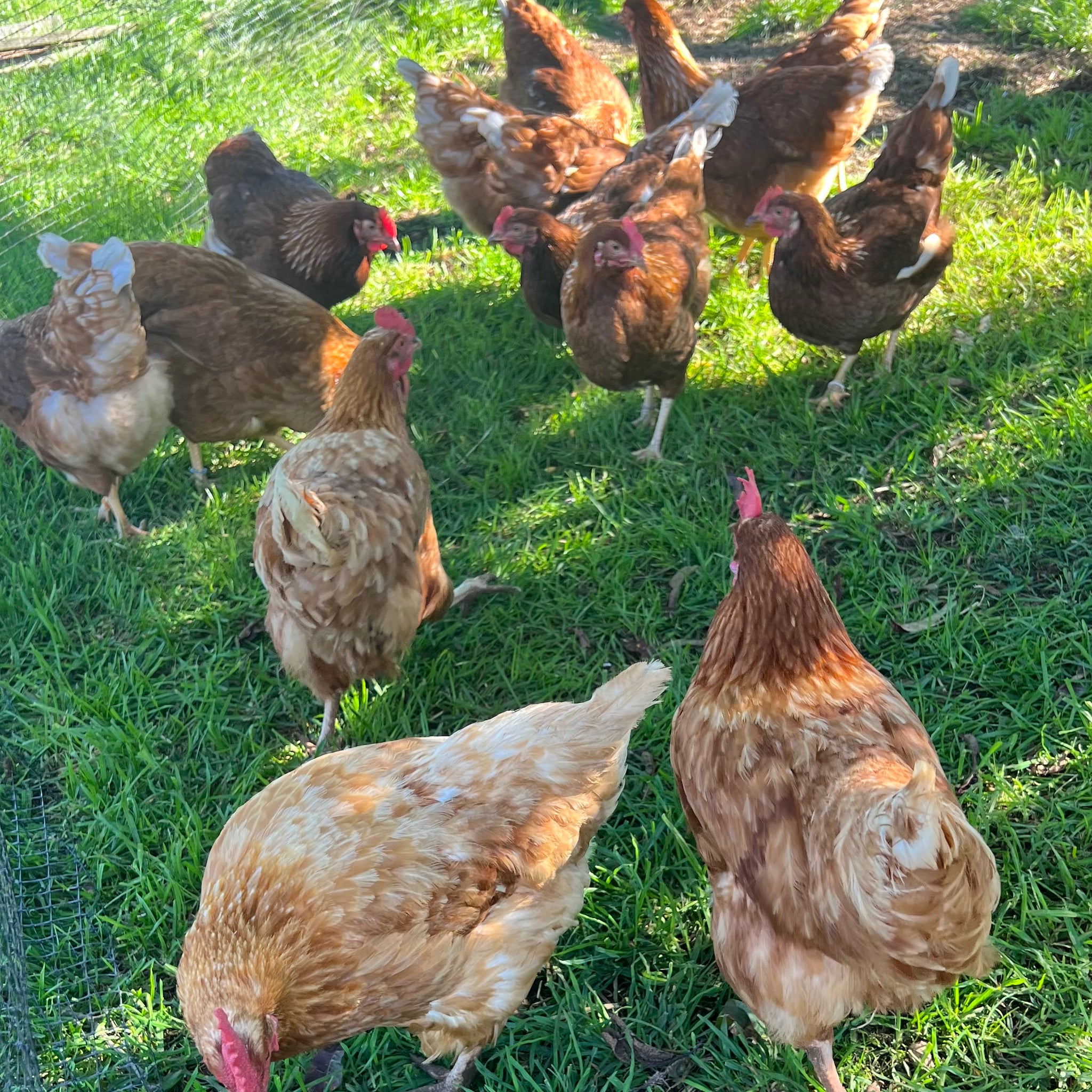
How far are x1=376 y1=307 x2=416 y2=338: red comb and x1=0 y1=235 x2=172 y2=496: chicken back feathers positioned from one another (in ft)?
3.07

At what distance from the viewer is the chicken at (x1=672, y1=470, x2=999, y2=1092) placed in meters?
1.58

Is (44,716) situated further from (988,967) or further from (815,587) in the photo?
(988,967)

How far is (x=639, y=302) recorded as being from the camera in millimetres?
3617

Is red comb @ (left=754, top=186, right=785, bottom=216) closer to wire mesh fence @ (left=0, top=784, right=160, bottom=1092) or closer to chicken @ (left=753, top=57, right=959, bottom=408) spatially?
→ chicken @ (left=753, top=57, right=959, bottom=408)

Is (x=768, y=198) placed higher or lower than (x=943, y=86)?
lower

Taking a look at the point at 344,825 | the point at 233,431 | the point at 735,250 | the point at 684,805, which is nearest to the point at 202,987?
the point at 344,825

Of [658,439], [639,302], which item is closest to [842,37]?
[639,302]

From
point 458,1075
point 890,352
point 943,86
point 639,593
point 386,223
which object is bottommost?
point 458,1075

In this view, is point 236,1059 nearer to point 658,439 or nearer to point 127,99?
point 658,439

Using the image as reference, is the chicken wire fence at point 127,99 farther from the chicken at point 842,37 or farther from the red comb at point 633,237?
the chicken at point 842,37

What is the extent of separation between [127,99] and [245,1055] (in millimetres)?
6064

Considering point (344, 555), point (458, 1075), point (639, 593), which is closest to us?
point (458, 1075)

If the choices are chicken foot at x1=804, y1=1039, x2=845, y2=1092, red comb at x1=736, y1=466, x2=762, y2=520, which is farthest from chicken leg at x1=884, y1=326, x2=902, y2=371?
chicken foot at x1=804, y1=1039, x2=845, y2=1092

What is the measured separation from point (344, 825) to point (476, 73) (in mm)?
6348
